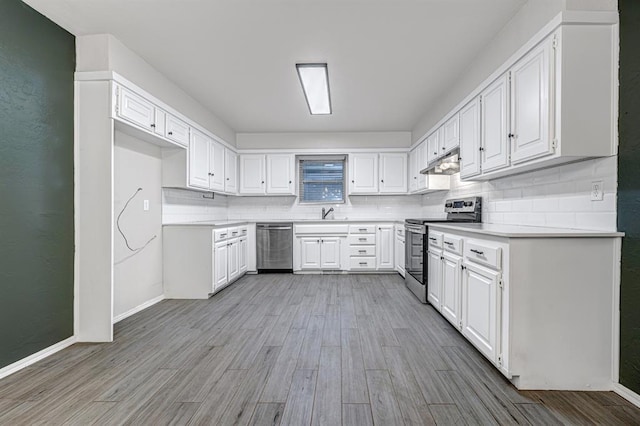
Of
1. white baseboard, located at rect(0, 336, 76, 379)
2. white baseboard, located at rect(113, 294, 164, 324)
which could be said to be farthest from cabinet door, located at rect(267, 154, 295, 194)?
white baseboard, located at rect(0, 336, 76, 379)

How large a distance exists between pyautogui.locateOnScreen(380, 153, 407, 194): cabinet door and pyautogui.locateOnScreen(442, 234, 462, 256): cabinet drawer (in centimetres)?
267

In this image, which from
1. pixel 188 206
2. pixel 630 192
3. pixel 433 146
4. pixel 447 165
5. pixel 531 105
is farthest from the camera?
pixel 188 206

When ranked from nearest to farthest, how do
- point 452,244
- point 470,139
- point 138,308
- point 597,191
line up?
1. point 597,191
2. point 452,244
3. point 470,139
4. point 138,308

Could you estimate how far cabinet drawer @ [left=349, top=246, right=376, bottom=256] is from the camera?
5.27 meters

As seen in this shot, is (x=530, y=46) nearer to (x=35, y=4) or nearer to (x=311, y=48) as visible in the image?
(x=311, y=48)

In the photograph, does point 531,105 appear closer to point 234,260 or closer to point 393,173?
point 393,173

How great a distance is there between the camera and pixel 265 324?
2.97 metres

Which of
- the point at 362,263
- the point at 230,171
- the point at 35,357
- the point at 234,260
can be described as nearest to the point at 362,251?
the point at 362,263

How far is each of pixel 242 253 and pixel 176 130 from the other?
7.25 ft

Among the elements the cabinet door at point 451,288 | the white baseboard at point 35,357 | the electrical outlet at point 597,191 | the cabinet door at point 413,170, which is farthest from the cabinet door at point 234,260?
the electrical outlet at point 597,191

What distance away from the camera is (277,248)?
534cm

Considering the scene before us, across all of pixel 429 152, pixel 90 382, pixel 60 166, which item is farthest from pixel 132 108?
pixel 429 152

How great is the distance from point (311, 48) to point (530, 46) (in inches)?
67.2

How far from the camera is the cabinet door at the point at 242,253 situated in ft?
16.1
